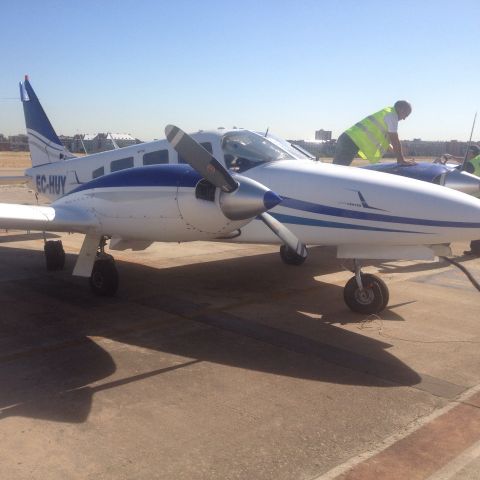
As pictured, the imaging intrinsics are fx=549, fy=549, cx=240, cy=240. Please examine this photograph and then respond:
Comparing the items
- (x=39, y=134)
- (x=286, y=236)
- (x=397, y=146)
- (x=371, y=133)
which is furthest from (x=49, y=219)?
(x=397, y=146)

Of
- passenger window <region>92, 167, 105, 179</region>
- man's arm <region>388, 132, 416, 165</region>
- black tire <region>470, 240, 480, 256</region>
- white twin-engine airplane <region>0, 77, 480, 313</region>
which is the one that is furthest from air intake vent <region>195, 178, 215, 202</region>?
black tire <region>470, 240, 480, 256</region>

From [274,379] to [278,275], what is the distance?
5.16 m

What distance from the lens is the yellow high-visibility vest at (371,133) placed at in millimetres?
11258

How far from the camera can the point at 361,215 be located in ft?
23.7

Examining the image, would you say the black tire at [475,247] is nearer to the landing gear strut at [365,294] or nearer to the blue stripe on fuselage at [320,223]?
the landing gear strut at [365,294]

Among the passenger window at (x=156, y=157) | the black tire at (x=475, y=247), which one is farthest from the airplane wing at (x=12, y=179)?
the black tire at (x=475, y=247)

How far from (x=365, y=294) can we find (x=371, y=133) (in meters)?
4.68

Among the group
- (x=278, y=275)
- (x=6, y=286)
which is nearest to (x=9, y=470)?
(x=6, y=286)

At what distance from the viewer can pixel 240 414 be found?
478 cm

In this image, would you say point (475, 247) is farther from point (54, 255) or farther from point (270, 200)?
point (54, 255)

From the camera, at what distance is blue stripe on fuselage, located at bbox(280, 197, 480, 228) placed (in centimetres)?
680

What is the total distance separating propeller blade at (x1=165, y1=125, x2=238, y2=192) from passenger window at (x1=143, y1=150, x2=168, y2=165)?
2.66 meters

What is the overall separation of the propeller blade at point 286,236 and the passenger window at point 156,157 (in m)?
2.76

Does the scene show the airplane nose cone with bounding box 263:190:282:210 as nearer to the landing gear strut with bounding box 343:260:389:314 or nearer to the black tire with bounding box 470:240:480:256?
the landing gear strut with bounding box 343:260:389:314
